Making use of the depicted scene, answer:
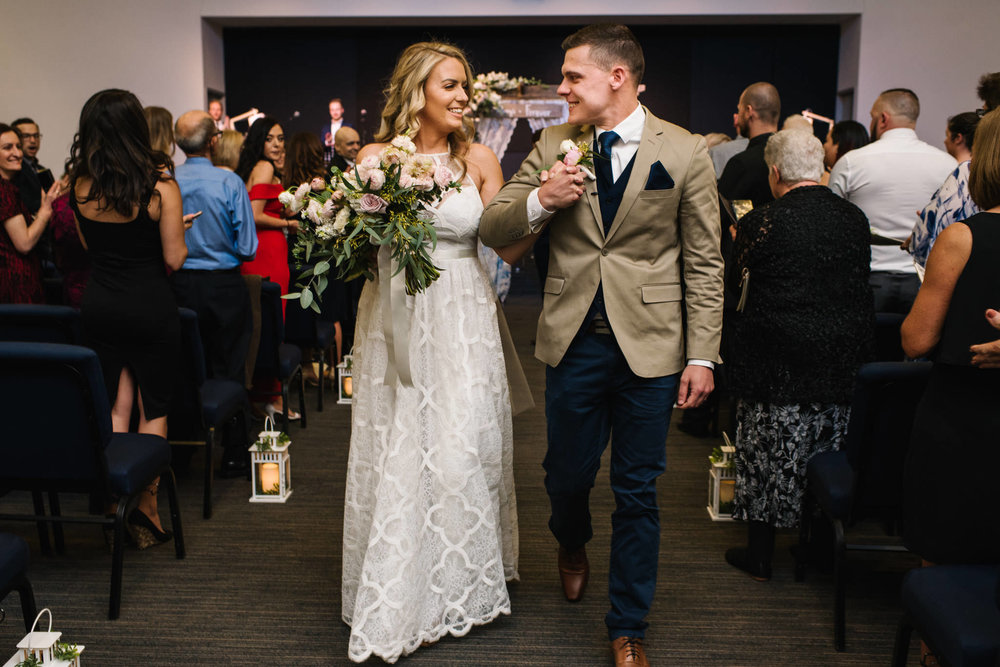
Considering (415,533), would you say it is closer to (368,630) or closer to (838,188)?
(368,630)

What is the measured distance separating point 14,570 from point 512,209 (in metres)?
1.52

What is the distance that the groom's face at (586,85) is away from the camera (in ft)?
7.98

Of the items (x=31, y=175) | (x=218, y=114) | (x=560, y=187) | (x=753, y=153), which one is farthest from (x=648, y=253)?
(x=218, y=114)

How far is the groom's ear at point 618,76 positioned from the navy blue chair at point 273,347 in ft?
8.41

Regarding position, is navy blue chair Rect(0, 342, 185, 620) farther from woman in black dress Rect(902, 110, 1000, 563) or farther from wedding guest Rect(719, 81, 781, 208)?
wedding guest Rect(719, 81, 781, 208)

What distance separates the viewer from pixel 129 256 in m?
3.36

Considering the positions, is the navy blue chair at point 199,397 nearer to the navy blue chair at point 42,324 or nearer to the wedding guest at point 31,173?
the navy blue chair at point 42,324

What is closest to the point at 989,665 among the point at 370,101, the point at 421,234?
the point at 421,234

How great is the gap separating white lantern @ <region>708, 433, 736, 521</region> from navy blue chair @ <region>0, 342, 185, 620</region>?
7.53 feet

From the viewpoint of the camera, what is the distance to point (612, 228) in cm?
245

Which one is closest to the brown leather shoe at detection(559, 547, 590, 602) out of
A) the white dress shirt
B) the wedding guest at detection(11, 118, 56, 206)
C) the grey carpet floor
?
the grey carpet floor

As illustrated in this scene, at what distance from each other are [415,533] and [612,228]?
1061 mm

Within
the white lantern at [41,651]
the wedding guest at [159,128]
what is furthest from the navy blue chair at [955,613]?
the wedding guest at [159,128]

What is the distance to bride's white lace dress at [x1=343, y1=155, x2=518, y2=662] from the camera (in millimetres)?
2650
